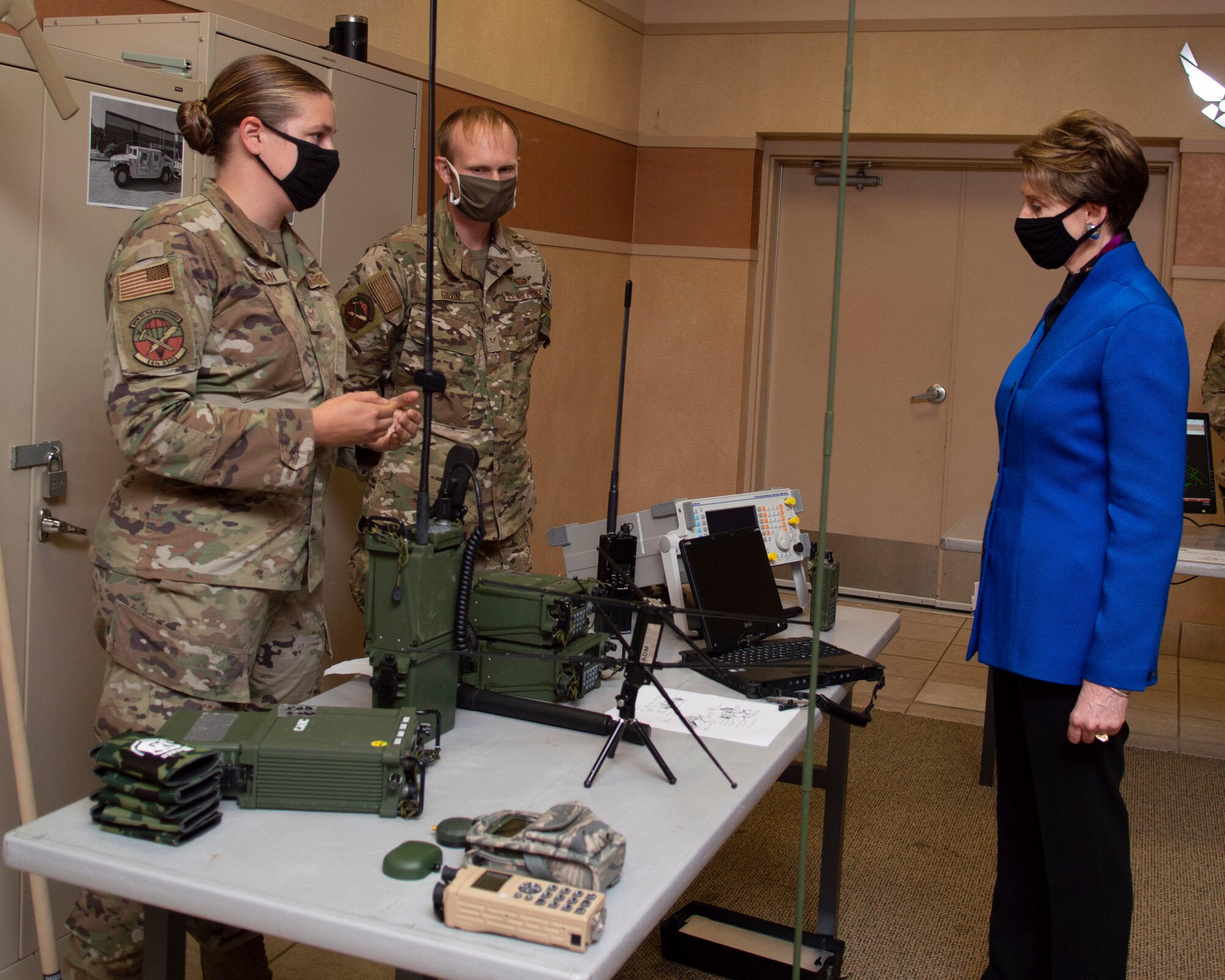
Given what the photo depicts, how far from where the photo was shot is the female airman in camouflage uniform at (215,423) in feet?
5.24

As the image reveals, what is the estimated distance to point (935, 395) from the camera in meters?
5.56

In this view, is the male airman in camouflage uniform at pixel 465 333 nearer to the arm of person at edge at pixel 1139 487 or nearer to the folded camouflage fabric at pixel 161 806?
the folded camouflage fabric at pixel 161 806

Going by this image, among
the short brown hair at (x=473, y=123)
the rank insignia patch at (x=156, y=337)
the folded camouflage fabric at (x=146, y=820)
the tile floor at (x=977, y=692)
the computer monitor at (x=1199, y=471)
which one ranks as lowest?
the tile floor at (x=977, y=692)

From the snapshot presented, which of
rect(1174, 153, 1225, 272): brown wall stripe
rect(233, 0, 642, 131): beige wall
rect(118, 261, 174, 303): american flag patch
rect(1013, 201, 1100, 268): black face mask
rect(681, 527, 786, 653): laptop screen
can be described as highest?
rect(233, 0, 642, 131): beige wall

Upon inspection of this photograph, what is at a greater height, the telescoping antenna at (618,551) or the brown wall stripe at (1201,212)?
the brown wall stripe at (1201,212)

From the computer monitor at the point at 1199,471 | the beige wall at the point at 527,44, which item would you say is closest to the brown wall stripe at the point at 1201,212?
the computer monitor at the point at 1199,471

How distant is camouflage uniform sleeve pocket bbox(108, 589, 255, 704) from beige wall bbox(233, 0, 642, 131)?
2.01 metres

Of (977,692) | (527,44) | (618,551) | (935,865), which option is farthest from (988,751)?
(527,44)

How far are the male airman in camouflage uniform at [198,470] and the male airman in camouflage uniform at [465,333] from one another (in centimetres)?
65

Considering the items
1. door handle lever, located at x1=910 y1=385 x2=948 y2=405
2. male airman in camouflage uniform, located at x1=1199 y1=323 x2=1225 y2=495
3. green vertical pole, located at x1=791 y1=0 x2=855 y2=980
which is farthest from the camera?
door handle lever, located at x1=910 y1=385 x2=948 y2=405

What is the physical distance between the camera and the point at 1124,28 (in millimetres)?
4914

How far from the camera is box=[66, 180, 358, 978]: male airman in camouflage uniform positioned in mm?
1593

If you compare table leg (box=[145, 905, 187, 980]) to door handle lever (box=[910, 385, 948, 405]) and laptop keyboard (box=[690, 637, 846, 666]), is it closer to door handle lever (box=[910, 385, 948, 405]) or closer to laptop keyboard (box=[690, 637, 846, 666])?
laptop keyboard (box=[690, 637, 846, 666])

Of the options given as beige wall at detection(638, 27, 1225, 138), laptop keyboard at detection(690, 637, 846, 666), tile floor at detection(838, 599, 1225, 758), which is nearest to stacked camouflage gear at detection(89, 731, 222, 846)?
laptop keyboard at detection(690, 637, 846, 666)
